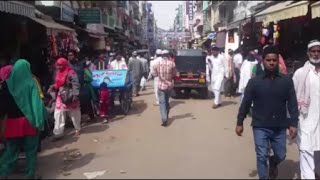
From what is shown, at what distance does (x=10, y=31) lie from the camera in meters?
12.7

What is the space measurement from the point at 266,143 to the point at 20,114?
3.20m

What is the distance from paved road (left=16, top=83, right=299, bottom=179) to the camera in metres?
6.54

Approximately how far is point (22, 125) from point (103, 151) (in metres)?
2.31

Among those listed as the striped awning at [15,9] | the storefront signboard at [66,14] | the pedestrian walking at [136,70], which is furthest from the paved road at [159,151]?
the storefront signboard at [66,14]

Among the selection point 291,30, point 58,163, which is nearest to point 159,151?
point 58,163

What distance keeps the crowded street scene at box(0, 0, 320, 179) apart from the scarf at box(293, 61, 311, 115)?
0.04 feet

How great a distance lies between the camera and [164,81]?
35.6 feet

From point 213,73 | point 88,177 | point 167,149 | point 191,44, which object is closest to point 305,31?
point 213,73

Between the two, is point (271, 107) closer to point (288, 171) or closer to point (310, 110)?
point (310, 110)

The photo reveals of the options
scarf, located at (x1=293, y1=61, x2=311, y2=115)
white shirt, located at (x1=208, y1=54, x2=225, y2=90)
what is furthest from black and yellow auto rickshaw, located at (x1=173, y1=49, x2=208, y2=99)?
scarf, located at (x1=293, y1=61, x2=311, y2=115)

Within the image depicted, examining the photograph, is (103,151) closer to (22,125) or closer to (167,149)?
(167,149)

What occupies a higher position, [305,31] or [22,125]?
[305,31]

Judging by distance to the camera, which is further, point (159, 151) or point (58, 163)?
point (159, 151)

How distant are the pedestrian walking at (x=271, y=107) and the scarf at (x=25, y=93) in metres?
2.71
